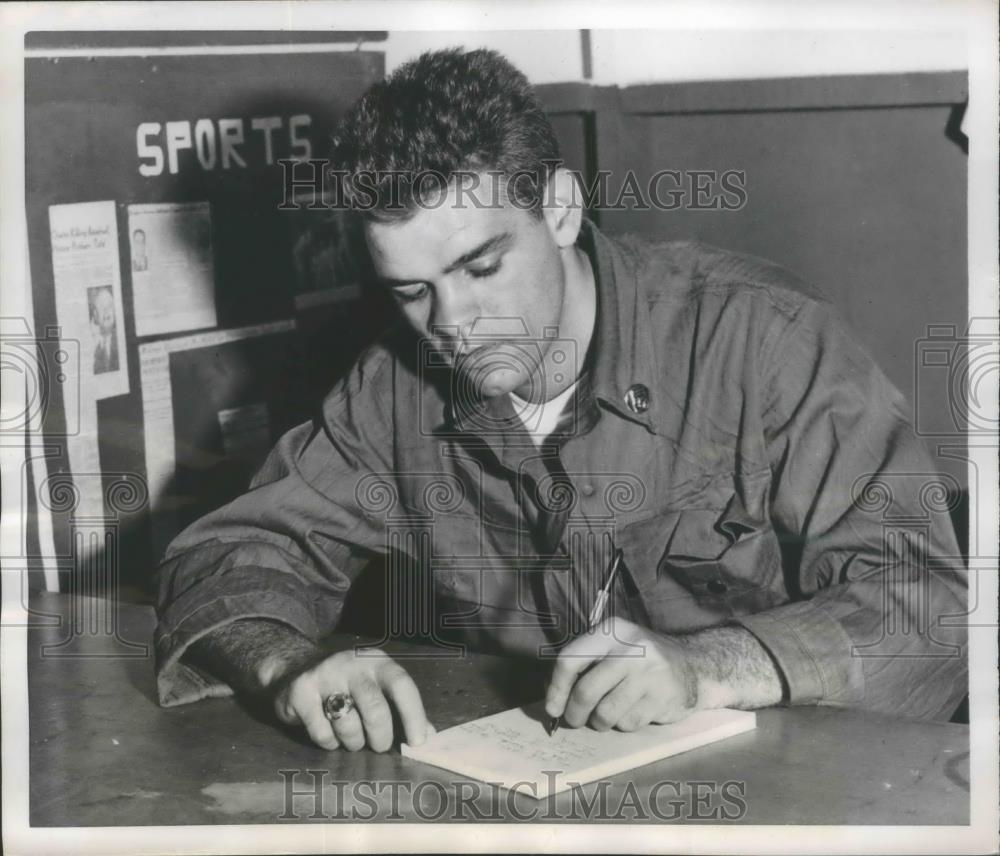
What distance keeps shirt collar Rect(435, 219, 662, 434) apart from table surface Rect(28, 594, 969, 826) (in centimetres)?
44

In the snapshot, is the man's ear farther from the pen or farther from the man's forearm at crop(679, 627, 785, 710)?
the man's forearm at crop(679, 627, 785, 710)

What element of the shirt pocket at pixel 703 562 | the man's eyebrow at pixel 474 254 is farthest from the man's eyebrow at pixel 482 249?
the shirt pocket at pixel 703 562

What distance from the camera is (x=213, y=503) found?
7.34 ft

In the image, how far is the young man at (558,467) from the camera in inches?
60.9

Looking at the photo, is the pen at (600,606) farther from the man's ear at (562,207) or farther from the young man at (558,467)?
the man's ear at (562,207)

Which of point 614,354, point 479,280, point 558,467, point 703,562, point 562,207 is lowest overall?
point 703,562

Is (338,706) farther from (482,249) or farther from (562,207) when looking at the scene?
(562,207)

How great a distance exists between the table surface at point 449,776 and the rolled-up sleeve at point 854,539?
112mm

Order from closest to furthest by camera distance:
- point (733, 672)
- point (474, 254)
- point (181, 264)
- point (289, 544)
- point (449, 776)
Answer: point (449, 776), point (733, 672), point (474, 254), point (289, 544), point (181, 264)

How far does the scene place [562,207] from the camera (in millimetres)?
1804

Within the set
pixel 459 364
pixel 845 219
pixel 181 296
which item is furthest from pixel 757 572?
pixel 181 296

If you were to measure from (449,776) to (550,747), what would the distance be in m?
0.11

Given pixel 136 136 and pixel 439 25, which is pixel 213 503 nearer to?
pixel 136 136

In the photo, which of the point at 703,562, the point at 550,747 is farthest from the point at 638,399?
the point at 550,747
